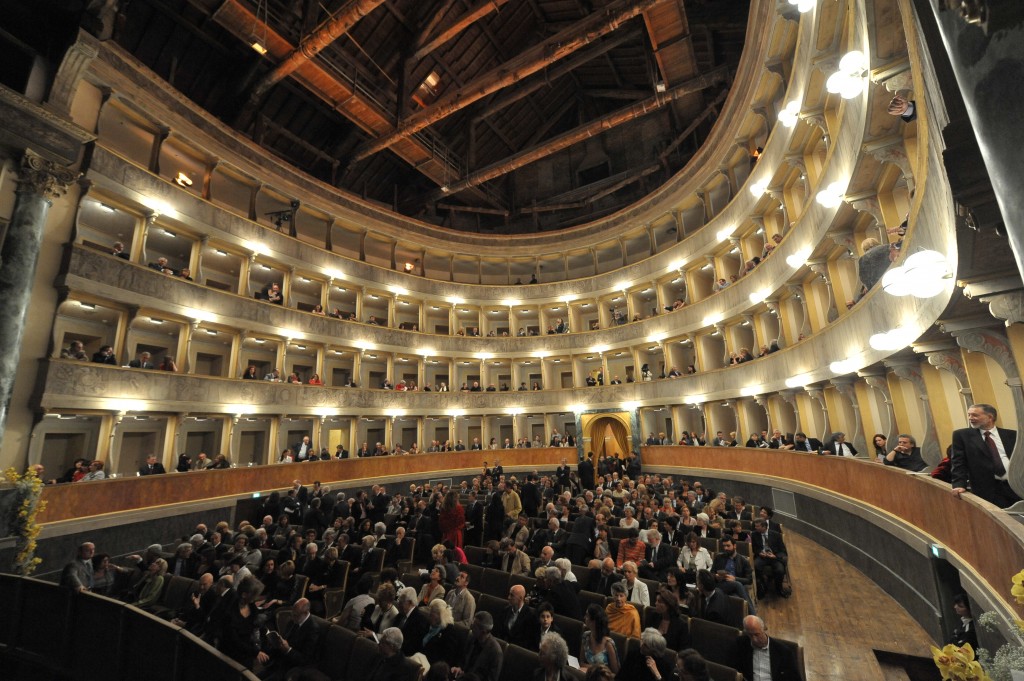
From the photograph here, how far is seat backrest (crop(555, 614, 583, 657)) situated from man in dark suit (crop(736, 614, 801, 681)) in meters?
1.53

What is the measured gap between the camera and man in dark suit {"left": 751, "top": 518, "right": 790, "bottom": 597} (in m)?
7.68

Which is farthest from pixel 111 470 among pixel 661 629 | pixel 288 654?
pixel 661 629

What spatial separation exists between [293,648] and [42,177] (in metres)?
11.3

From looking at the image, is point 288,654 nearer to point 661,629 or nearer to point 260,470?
point 661,629

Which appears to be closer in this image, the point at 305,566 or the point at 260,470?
the point at 305,566

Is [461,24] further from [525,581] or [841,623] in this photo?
[841,623]

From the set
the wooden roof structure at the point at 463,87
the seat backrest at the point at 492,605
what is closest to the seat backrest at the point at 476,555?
the seat backrest at the point at 492,605

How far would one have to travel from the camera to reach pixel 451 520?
883cm

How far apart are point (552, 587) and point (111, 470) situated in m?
13.2

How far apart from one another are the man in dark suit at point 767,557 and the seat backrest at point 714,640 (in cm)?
371

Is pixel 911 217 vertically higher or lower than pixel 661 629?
higher

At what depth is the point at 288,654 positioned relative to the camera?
15.9ft

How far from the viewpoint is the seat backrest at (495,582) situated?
6.55 meters

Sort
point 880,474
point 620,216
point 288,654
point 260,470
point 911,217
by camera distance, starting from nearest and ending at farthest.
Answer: point 288,654 < point 911,217 < point 880,474 < point 260,470 < point 620,216
